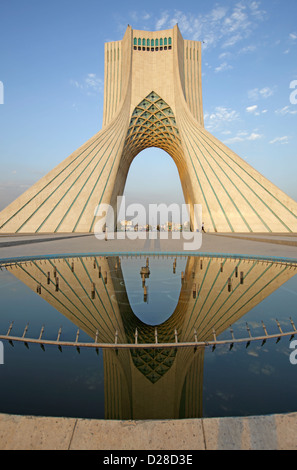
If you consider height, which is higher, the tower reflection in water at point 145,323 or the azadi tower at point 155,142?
the azadi tower at point 155,142

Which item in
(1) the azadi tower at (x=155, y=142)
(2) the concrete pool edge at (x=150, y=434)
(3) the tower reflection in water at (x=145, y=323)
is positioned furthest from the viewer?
(1) the azadi tower at (x=155, y=142)

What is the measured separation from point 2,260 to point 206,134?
24.2 meters

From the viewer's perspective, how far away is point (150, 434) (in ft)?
6.36

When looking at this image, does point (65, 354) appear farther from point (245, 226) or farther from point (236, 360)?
point (245, 226)

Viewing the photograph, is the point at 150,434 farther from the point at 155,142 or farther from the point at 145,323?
the point at 155,142

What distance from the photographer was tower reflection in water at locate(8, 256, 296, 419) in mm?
2900

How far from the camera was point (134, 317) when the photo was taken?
546 centimetres

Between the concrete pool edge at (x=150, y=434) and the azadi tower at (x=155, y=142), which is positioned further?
the azadi tower at (x=155, y=142)

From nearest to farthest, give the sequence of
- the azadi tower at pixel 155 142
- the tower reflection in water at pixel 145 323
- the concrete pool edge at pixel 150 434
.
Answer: the concrete pool edge at pixel 150 434 → the tower reflection in water at pixel 145 323 → the azadi tower at pixel 155 142

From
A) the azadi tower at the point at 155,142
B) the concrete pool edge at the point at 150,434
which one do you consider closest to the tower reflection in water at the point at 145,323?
the concrete pool edge at the point at 150,434

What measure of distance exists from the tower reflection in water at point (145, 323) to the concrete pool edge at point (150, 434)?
653 millimetres

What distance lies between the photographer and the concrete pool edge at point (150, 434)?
1.89m

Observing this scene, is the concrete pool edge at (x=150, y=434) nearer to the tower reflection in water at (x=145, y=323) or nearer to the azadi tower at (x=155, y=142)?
the tower reflection in water at (x=145, y=323)
